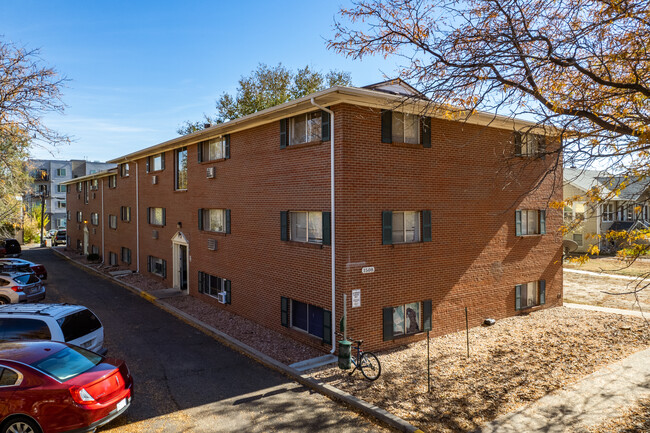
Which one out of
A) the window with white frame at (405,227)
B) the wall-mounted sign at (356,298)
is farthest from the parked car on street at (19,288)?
the window with white frame at (405,227)

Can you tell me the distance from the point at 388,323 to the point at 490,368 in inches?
117

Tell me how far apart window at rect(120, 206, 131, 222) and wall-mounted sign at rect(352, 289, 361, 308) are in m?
21.1

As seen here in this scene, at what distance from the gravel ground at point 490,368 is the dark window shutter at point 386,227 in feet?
10.8

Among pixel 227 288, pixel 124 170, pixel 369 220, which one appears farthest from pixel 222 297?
pixel 124 170

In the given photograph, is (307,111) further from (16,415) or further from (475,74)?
(16,415)

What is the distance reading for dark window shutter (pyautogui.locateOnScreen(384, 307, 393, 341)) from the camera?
483 inches

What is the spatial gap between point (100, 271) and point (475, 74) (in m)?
27.5

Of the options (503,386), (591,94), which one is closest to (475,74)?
(591,94)

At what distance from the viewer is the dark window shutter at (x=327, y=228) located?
11859 millimetres

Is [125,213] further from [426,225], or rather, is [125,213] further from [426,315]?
→ [426,315]

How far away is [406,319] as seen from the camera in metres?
12.9

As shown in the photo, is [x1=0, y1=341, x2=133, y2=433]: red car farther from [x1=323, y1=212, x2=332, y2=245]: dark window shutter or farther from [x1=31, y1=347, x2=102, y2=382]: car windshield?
[x1=323, y1=212, x2=332, y2=245]: dark window shutter

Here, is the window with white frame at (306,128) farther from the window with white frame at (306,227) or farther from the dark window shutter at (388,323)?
the dark window shutter at (388,323)

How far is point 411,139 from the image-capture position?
13156 millimetres
